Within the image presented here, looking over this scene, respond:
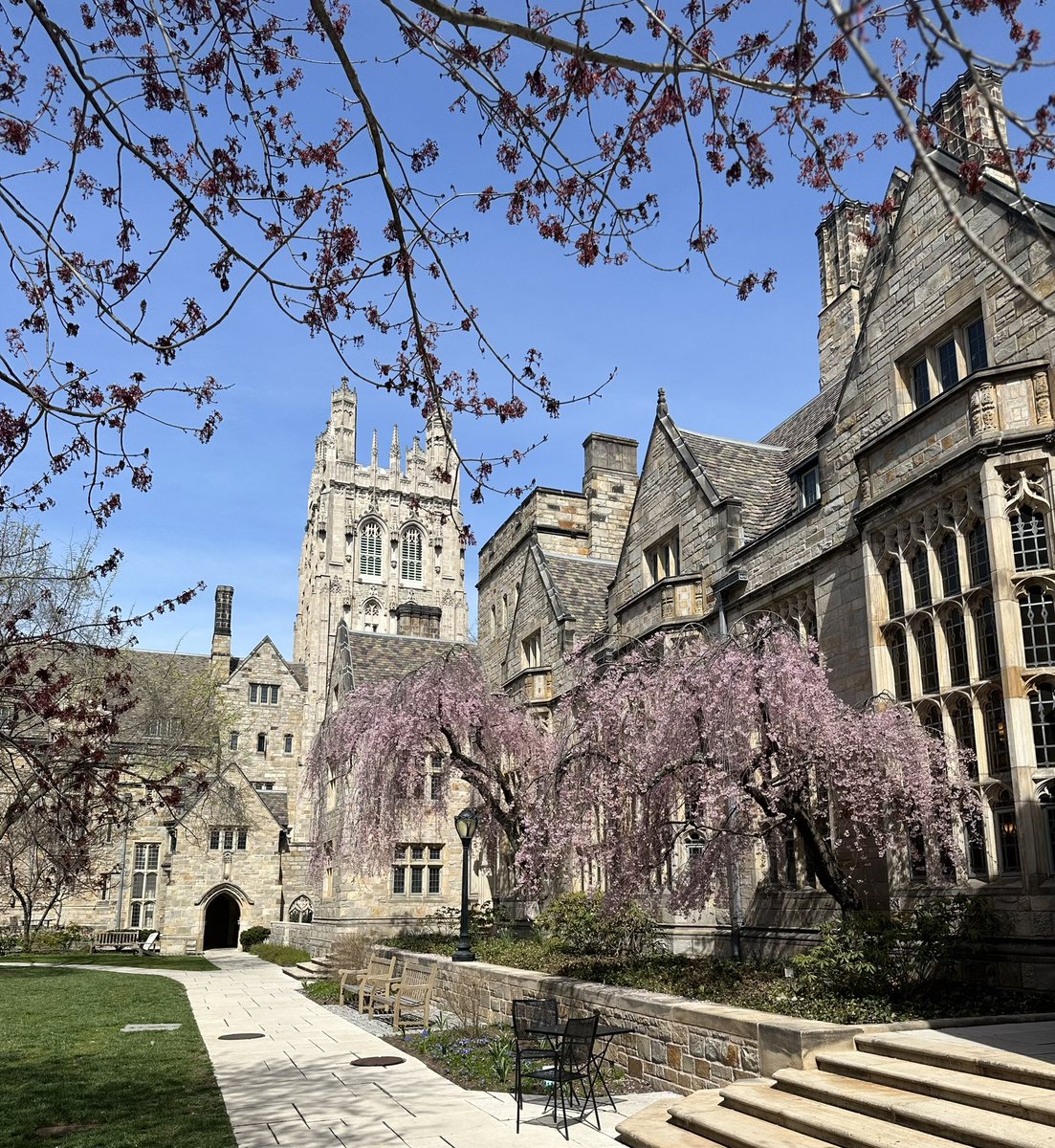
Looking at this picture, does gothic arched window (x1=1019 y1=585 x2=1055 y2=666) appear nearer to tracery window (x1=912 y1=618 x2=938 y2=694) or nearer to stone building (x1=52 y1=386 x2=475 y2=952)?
tracery window (x1=912 y1=618 x2=938 y2=694)

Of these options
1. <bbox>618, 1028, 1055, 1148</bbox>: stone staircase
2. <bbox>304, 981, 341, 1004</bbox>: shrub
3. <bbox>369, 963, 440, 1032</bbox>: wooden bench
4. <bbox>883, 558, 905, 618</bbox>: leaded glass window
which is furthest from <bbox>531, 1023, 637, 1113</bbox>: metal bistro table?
<bbox>304, 981, 341, 1004</bbox>: shrub

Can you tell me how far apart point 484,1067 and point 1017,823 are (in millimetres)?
6260

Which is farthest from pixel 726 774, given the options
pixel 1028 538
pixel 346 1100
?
pixel 346 1100

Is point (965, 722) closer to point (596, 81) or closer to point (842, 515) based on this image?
point (842, 515)

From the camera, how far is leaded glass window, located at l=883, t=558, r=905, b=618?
1205 cm

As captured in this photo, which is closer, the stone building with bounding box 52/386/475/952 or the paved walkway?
the paved walkway

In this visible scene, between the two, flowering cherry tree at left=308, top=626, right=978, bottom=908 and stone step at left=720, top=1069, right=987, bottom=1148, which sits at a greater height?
flowering cherry tree at left=308, top=626, right=978, bottom=908

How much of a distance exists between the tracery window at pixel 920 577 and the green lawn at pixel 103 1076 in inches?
332

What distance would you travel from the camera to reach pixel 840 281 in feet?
80.9

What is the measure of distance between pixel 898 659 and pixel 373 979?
36.2 ft

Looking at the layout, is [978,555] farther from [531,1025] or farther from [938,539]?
[531,1025]

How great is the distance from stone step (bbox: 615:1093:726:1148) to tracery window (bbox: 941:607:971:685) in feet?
15.8

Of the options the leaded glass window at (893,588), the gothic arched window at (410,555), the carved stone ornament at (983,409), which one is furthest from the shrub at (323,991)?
the gothic arched window at (410,555)

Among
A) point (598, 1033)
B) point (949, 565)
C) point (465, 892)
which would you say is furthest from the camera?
point (465, 892)
